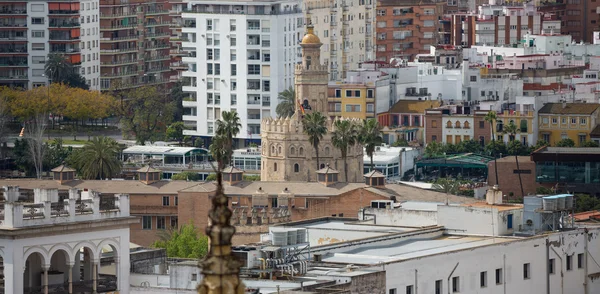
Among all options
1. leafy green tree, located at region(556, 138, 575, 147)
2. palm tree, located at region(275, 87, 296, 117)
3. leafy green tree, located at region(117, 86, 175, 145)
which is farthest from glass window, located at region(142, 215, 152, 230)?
leafy green tree, located at region(556, 138, 575, 147)

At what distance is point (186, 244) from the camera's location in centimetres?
9450

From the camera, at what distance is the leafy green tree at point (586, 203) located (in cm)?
12031

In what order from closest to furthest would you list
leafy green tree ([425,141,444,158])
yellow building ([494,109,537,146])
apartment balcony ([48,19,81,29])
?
leafy green tree ([425,141,444,158]) → yellow building ([494,109,537,146]) → apartment balcony ([48,19,81,29])

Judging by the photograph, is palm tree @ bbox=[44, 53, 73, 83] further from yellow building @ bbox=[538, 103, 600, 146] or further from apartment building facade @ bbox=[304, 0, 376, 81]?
yellow building @ bbox=[538, 103, 600, 146]

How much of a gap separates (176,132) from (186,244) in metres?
75.1

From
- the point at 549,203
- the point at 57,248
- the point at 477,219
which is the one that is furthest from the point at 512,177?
the point at 57,248

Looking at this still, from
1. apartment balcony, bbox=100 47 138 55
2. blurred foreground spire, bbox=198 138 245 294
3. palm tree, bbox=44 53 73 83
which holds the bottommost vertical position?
palm tree, bbox=44 53 73 83

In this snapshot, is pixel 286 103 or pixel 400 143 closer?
pixel 400 143

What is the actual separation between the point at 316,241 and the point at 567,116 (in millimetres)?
89658

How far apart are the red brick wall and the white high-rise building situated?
32525 mm

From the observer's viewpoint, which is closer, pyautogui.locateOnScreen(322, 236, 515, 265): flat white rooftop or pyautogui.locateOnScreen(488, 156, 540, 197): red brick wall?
pyautogui.locateOnScreen(322, 236, 515, 265): flat white rooftop

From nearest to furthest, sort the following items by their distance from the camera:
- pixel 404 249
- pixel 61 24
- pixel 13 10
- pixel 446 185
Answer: pixel 404 249 → pixel 446 185 → pixel 13 10 → pixel 61 24

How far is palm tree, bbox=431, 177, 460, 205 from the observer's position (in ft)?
416

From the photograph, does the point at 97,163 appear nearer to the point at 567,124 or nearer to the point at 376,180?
the point at 376,180
